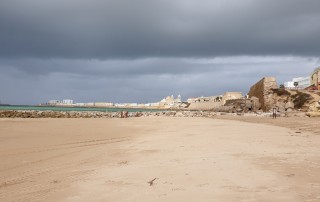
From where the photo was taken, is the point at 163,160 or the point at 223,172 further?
the point at 163,160

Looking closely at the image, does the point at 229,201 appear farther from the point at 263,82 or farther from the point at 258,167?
the point at 263,82


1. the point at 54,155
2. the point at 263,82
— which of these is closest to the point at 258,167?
the point at 54,155

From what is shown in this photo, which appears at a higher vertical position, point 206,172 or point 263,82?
point 263,82

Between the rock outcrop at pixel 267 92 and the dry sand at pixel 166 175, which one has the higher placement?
the rock outcrop at pixel 267 92

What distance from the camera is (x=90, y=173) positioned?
4.77 meters

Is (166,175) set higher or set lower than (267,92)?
lower

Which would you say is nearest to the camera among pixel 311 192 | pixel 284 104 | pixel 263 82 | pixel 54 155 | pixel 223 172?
pixel 311 192

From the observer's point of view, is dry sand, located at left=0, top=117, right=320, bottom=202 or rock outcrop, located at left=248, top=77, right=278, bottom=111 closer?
dry sand, located at left=0, top=117, right=320, bottom=202

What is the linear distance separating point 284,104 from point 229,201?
4036cm

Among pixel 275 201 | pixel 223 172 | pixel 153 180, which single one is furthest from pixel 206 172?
pixel 275 201

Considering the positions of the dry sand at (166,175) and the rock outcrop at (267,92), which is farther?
the rock outcrop at (267,92)

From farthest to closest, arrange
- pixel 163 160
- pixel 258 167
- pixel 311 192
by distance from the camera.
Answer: pixel 163 160, pixel 258 167, pixel 311 192

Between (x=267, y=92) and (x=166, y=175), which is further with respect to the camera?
(x=267, y=92)

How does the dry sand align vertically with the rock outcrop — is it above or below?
below
